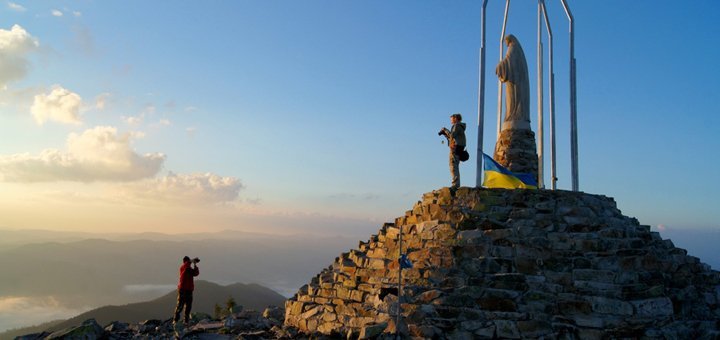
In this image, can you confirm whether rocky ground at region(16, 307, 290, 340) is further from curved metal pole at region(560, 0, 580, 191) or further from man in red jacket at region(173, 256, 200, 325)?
curved metal pole at region(560, 0, 580, 191)

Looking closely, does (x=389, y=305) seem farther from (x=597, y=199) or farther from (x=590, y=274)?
(x=597, y=199)

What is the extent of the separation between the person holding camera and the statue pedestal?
4.40m

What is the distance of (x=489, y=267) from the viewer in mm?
12117

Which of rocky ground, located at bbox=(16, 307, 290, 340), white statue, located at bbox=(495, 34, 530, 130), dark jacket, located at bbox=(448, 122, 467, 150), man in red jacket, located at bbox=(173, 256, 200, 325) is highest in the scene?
white statue, located at bbox=(495, 34, 530, 130)

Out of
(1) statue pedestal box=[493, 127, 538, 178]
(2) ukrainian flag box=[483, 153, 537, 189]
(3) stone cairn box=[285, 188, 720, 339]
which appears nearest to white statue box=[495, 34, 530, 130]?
(1) statue pedestal box=[493, 127, 538, 178]

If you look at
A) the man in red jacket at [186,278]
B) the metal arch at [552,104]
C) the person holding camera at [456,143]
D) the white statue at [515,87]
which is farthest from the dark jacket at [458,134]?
the man in red jacket at [186,278]

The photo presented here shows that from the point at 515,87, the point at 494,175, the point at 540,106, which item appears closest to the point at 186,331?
the point at 494,175

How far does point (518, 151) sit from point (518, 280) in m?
8.05

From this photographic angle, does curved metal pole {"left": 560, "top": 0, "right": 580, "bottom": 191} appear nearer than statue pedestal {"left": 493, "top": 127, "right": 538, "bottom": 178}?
Yes

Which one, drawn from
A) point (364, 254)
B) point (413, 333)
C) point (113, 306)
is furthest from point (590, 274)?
point (113, 306)

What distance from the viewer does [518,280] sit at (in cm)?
1175

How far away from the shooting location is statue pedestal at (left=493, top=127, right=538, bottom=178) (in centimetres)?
1859

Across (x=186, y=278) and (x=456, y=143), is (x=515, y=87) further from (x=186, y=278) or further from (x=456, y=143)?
(x=186, y=278)

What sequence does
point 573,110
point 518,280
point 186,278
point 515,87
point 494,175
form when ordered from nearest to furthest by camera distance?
point 518,280 → point 186,278 → point 494,175 → point 573,110 → point 515,87
